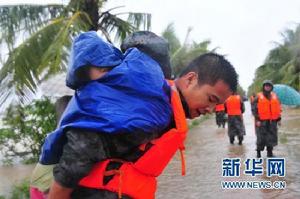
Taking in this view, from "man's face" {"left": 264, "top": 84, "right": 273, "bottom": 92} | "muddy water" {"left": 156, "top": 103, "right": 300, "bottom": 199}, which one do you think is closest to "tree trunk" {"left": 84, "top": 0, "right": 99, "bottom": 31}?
"muddy water" {"left": 156, "top": 103, "right": 300, "bottom": 199}

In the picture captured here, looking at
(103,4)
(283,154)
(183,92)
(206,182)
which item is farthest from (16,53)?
(183,92)

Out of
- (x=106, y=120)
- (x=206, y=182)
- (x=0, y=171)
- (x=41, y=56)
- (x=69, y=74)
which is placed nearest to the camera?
(x=106, y=120)

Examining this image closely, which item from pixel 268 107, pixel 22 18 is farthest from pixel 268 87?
pixel 22 18

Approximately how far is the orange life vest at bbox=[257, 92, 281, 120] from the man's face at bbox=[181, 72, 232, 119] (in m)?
7.69

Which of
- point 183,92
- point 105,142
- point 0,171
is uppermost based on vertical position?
point 183,92

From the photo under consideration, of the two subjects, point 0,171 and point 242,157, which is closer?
point 242,157

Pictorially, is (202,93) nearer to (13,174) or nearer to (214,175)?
(214,175)

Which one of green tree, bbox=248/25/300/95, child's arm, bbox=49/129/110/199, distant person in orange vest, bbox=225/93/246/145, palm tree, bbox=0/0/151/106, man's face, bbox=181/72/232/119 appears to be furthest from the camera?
green tree, bbox=248/25/300/95

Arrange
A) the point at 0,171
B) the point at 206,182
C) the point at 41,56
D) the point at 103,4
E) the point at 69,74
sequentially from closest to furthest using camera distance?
1. the point at 69,74
2. the point at 206,182
3. the point at 41,56
4. the point at 103,4
5. the point at 0,171

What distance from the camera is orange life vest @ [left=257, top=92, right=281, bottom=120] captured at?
9.16 m

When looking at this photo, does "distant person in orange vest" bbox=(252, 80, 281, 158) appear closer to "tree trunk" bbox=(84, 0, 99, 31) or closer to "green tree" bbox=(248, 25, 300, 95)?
"tree trunk" bbox=(84, 0, 99, 31)

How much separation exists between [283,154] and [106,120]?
30.8ft

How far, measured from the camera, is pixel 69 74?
170cm

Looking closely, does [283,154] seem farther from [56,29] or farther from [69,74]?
[69,74]
